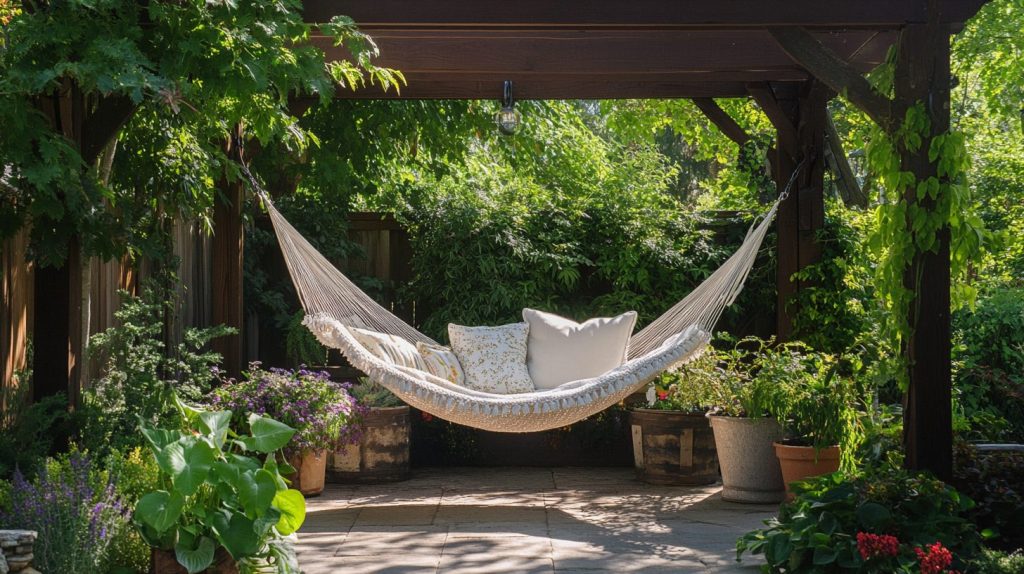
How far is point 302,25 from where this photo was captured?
3117 millimetres

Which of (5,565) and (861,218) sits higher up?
(861,218)

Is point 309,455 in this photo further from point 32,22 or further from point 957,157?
point 957,157

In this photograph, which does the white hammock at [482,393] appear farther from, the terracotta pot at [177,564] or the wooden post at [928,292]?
the terracotta pot at [177,564]

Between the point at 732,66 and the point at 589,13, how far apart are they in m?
1.43

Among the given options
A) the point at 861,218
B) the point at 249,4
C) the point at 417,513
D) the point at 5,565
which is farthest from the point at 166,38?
the point at 861,218

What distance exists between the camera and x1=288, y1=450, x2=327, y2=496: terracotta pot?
4.72 m

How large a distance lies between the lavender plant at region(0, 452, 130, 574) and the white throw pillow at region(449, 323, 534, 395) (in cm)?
234

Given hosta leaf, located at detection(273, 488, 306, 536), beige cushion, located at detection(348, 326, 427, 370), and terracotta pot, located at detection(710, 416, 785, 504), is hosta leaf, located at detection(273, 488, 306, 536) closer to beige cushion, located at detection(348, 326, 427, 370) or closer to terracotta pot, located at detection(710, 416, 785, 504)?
beige cushion, located at detection(348, 326, 427, 370)

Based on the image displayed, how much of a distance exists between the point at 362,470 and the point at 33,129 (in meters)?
2.69

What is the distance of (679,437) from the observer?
5.07 metres

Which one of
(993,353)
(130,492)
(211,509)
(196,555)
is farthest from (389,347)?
(993,353)

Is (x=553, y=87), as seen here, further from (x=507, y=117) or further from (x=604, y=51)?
(x=604, y=51)

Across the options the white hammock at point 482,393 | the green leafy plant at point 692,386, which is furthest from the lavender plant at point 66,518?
the green leafy plant at point 692,386

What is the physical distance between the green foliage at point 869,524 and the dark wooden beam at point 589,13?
1.35 meters
